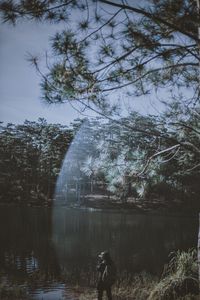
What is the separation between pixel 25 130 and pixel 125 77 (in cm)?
4306

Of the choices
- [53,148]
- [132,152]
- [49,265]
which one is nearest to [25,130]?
[53,148]

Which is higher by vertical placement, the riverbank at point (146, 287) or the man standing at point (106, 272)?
the man standing at point (106, 272)

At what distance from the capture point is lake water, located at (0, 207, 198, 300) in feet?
40.0

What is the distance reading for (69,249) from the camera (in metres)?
18.7

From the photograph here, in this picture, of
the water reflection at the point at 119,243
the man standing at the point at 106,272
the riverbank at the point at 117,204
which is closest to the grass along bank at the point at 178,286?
the man standing at the point at 106,272

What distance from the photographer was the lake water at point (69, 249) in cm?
1220

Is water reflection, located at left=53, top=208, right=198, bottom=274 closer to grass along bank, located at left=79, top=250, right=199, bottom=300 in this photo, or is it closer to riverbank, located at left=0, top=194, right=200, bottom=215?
grass along bank, located at left=79, top=250, right=199, bottom=300

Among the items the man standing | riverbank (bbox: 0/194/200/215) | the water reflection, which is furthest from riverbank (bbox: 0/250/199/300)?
riverbank (bbox: 0/194/200/215)

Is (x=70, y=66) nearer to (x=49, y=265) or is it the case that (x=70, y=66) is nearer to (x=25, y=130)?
(x=49, y=265)

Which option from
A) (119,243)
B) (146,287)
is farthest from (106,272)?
(119,243)

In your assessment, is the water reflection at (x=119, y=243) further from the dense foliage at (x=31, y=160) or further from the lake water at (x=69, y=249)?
the dense foliage at (x=31, y=160)

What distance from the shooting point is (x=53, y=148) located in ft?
156

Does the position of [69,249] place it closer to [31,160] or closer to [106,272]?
[106,272]

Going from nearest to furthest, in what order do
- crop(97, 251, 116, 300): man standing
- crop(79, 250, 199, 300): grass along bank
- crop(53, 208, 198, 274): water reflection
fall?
crop(97, 251, 116, 300): man standing
crop(79, 250, 199, 300): grass along bank
crop(53, 208, 198, 274): water reflection
